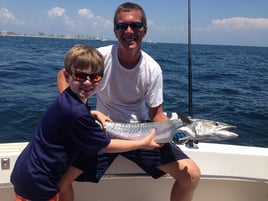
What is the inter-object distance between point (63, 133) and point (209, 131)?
3.35 ft

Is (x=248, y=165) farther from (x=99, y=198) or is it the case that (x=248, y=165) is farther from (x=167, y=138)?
(x=99, y=198)

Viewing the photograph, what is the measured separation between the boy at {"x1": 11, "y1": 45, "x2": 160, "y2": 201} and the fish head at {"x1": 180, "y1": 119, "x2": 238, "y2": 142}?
709 mm

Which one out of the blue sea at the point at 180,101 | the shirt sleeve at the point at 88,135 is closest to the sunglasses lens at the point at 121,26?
the shirt sleeve at the point at 88,135

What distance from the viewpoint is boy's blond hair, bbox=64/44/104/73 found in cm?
202

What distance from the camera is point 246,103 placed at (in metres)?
11.0

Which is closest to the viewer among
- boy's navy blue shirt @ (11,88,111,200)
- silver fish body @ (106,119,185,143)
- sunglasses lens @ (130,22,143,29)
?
boy's navy blue shirt @ (11,88,111,200)

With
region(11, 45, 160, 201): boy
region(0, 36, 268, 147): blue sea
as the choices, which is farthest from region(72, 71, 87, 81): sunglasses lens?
region(0, 36, 268, 147): blue sea

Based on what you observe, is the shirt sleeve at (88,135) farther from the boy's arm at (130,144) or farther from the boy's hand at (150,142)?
the boy's hand at (150,142)

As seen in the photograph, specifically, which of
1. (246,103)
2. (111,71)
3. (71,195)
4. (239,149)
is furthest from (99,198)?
(246,103)

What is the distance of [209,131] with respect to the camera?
94.9 inches

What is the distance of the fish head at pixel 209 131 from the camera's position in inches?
94.6

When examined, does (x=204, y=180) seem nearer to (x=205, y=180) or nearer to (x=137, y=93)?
(x=205, y=180)

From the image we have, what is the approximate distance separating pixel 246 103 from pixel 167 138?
9008 mm

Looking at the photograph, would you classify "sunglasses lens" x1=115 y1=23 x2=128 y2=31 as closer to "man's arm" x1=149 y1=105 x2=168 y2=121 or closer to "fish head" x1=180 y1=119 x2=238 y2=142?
"man's arm" x1=149 y1=105 x2=168 y2=121
